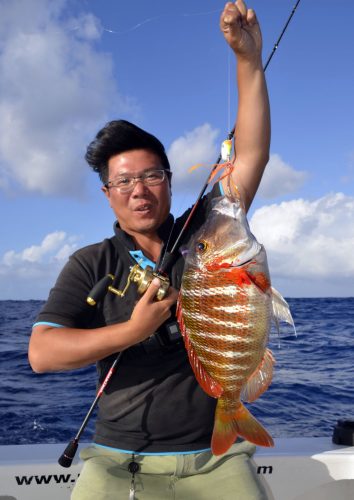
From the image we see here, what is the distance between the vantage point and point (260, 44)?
2814 mm

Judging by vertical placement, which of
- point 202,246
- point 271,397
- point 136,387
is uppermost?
point 202,246

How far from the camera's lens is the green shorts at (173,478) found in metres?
2.59

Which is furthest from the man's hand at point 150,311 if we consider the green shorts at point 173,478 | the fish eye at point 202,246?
the green shorts at point 173,478

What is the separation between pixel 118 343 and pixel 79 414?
19.0 feet

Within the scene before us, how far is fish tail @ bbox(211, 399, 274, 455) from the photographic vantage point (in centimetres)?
219

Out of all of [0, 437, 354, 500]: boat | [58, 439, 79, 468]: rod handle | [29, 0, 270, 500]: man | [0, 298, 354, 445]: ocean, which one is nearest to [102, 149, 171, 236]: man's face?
[29, 0, 270, 500]: man

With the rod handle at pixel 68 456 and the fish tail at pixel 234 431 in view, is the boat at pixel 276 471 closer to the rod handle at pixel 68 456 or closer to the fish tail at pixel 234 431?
the rod handle at pixel 68 456

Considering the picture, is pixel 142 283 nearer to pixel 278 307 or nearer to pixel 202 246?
pixel 202 246

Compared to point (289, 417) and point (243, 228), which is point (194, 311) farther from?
point (289, 417)

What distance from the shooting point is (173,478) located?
8.86 feet

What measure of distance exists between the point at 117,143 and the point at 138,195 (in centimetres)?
39

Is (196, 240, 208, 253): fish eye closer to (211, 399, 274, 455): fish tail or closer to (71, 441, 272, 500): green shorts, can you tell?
(211, 399, 274, 455): fish tail

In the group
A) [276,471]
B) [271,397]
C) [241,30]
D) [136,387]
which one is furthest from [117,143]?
[271,397]

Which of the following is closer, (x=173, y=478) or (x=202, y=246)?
(x=202, y=246)
